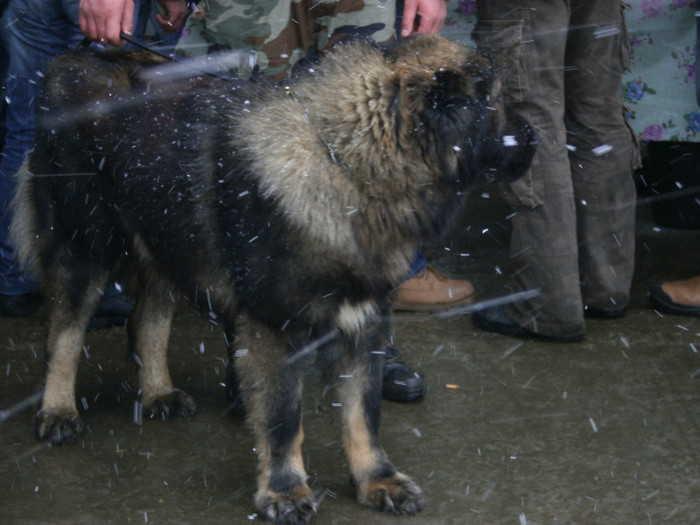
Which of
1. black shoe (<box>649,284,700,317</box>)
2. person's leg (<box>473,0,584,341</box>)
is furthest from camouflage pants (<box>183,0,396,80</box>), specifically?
black shoe (<box>649,284,700,317</box>)

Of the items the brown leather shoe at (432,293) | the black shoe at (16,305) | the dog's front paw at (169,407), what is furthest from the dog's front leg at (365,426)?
the black shoe at (16,305)

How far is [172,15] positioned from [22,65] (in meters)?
0.99

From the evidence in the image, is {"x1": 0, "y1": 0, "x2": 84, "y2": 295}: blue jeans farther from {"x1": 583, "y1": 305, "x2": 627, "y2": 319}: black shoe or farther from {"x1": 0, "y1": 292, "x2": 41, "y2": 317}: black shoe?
{"x1": 583, "y1": 305, "x2": 627, "y2": 319}: black shoe

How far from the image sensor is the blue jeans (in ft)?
14.3

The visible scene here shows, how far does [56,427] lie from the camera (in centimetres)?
355

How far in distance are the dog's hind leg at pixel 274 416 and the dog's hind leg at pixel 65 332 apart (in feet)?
2.84

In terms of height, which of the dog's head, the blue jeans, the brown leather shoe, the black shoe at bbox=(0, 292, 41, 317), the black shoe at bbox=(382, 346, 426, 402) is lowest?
the black shoe at bbox=(0, 292, 41, 317)

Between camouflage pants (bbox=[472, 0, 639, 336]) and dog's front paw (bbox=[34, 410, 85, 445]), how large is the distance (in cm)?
205

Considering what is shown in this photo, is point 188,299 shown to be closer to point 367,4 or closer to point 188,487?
point 188,487

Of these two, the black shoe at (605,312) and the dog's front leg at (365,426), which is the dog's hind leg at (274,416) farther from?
the black shoe at (605,312)

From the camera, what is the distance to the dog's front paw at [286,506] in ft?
9.83

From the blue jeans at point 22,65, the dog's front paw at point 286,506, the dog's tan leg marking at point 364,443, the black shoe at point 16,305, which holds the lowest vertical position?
the black shoe at point 16,305

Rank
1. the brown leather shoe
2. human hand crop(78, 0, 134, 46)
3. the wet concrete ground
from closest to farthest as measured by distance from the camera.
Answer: the wet concrete ground
human hand crop(78, 0, 134, 46)
the brown leather shoe

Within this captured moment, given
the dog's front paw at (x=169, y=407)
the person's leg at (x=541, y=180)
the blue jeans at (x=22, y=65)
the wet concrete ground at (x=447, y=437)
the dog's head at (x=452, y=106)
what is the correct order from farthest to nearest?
the blue jeans at (x=22, y=65) < the person's leg at (x=541, y=180) < the dog's front paw at (x=169, y=407) < the wet concrete ground at (x=447, y=437) < the dog's head at (x=452, y=106)
